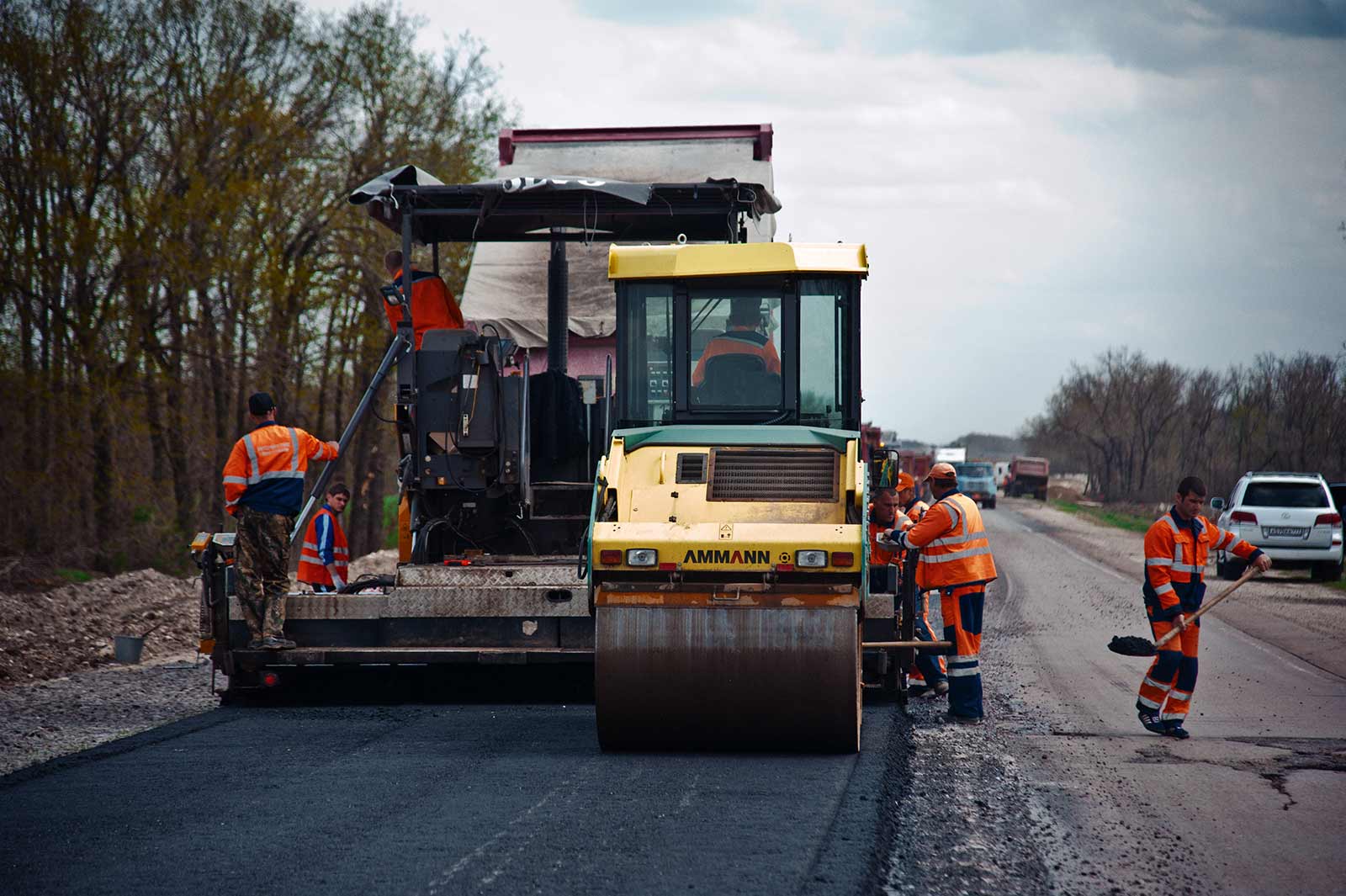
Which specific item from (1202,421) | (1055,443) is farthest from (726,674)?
(1055,443)

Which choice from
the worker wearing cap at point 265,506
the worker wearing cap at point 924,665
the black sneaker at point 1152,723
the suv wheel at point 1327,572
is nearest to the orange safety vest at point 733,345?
the worker wearing cap at point 924,665

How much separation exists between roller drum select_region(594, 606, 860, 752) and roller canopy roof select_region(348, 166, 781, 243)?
305cm

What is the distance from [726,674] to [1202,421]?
61.7m

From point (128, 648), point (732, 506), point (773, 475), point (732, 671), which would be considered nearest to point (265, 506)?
point (732, 506)

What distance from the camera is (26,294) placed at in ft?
68.5

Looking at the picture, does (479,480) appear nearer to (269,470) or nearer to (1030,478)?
(269,470)

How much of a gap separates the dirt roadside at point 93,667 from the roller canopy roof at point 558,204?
3.48 m

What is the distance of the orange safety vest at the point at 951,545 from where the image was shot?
8.97 m

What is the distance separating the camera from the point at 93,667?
12.4 metres

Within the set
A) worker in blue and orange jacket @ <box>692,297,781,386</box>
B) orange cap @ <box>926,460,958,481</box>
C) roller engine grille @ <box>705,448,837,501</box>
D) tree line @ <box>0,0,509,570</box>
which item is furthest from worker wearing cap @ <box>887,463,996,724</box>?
tree line @ <box>0,0,509,570</box>

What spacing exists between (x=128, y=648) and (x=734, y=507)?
23.2 ft

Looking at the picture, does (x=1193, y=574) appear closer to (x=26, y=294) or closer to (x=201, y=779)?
(x=201, y=779)

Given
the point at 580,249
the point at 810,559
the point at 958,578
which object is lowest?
the point at 958,578

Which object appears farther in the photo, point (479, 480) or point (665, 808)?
point (479, 480)
